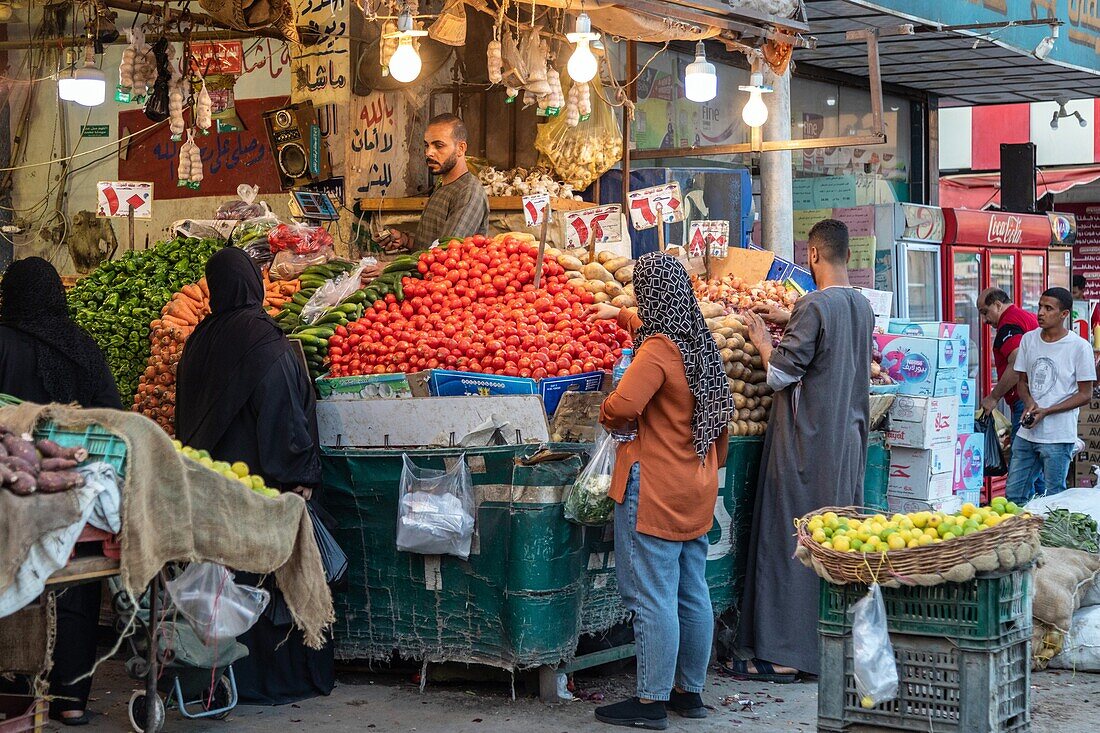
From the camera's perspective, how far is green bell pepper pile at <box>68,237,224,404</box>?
735 cm

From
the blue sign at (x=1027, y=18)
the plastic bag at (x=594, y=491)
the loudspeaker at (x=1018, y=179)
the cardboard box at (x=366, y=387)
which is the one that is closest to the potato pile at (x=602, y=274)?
the cardboard box at (x=366, y=387)

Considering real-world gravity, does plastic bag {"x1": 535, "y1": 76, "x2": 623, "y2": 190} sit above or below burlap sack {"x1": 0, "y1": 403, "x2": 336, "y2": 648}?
above

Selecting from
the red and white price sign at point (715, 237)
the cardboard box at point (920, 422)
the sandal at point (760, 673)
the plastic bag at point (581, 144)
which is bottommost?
the sandal at point (760, 673)

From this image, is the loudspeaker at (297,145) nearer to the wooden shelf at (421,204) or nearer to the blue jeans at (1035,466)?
the wooden shelf at (421,204)

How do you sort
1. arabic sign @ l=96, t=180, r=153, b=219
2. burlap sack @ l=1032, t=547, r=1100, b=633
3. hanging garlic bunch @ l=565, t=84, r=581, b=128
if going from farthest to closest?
arabic sign @ l=96, t=180, r=153, b=219
hanging garlic bunch @ l=565, t=84, r=581, b=128
burlap sack @ l=1032, t=547, r=1100, b=633

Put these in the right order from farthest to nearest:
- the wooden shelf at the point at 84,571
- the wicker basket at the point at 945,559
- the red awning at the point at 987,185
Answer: the red awning at the point at 987,185 → the wicker basket at the point at 945,559 → the wooden shelf at the point at 84,571

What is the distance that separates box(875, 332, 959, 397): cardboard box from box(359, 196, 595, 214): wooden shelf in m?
2.32

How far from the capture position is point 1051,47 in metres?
13.2

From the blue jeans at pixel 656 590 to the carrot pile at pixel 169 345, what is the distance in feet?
8.05

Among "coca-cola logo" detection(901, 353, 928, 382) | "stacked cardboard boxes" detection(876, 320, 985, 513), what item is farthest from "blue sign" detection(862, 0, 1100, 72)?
"coca-cola logo" detection(901, 353, 928, 382)

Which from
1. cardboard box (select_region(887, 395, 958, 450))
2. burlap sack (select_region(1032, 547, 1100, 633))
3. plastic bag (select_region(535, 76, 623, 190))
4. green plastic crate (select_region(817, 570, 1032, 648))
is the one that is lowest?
burlap sack (select_region(1032, 547, 1100, 633))

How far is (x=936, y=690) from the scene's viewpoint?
15.2ft

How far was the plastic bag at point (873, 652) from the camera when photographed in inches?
181

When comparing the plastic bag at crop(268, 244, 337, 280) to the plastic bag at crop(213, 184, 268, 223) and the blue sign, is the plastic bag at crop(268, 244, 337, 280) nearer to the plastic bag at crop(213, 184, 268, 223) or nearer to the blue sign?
the plastic bag at crop(213, 184, 268, 223)
